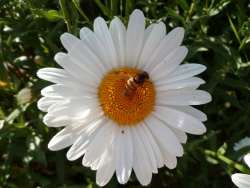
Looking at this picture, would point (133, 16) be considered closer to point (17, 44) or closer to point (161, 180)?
point (17, 44)

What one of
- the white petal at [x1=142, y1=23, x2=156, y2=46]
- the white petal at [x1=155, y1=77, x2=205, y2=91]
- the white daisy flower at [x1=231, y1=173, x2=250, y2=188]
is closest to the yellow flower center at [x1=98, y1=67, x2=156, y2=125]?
the white petal at [x1=155, y1=77, x2=205, y2=91]

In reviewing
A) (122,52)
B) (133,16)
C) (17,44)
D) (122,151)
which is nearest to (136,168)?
(122,151)

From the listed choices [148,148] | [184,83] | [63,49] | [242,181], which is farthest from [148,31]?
[63,49]

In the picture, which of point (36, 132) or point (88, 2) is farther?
point (88, 2)

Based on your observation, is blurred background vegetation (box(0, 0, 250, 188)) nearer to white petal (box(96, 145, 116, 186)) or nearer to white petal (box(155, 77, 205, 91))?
white petal (box(155, 77, 205, 91))

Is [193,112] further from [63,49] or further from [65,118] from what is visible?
[63,49]
